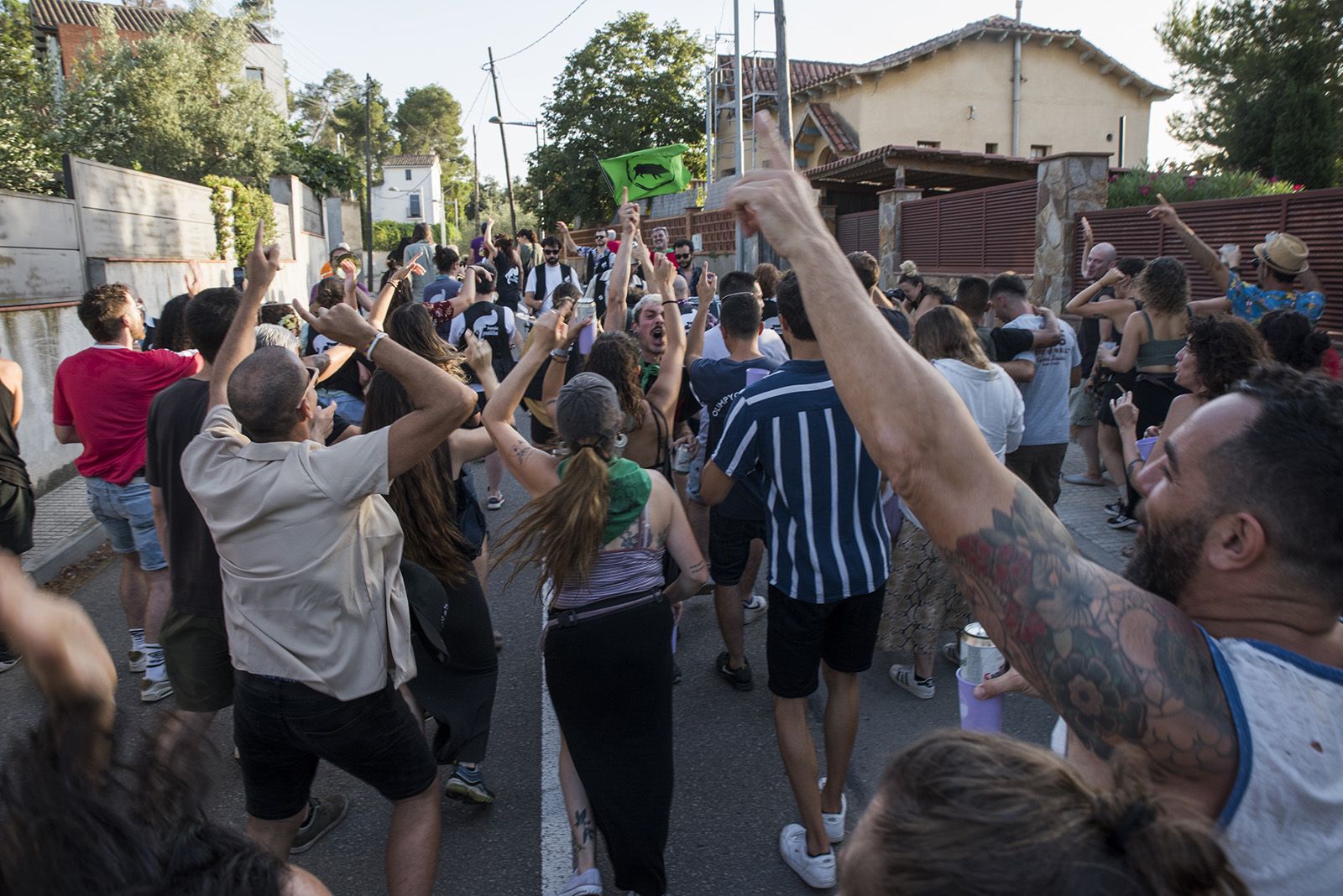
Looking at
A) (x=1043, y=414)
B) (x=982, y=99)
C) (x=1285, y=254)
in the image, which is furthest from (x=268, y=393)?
(x=982, y=99)

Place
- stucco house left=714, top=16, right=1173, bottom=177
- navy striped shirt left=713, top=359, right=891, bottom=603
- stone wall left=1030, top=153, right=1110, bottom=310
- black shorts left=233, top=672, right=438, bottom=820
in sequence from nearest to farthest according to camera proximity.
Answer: black shorts left=233, top=672, right=438, bottom=820 → navy striped shirt left=713, top=359, right=891, bottom=603 → stone wall left=1030, top=153, right=1110, bottom=310 → stucco house left=714, top=16, right=1173, bottom=177

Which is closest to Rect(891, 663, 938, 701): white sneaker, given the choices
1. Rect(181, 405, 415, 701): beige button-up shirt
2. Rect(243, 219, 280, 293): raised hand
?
Rect(181, 405, 415, 701): beige button-up shirt

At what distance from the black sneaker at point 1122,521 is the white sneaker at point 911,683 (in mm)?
3035

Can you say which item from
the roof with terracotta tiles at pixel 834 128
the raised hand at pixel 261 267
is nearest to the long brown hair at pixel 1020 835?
the raised hand at pixel 261 267

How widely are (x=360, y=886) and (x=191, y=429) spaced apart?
72.8 inches

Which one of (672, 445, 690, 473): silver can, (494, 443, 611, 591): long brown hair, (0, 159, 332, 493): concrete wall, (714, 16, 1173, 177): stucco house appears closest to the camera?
(494, 443, 611, 591): long brown hair

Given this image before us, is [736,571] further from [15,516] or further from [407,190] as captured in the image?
[407,190]

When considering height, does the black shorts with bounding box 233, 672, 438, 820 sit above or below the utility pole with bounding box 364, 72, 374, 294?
below

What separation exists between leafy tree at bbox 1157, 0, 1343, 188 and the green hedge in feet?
21.7

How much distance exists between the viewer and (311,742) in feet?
8.74

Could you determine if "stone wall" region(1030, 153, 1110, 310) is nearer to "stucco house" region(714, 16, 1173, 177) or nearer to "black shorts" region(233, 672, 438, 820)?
"black shorts" region(233, 672, 438, 820)

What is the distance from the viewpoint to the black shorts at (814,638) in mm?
3320

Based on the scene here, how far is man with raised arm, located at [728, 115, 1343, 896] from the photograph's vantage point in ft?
3.73

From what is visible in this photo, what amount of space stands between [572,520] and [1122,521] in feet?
18.4
